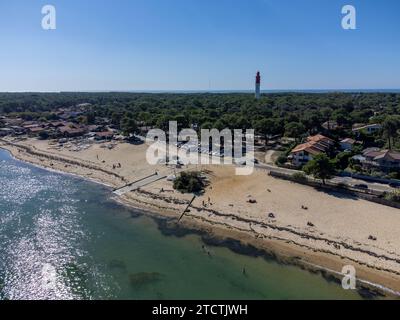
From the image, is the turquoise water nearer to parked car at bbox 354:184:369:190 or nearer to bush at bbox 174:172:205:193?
bush at bbox 174:172:205:193

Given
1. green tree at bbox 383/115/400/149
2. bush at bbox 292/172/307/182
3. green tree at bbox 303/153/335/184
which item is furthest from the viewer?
green tree at bbox 383/115/400/149

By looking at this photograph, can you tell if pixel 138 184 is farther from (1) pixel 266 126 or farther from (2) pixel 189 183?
(1) pixel 266 126

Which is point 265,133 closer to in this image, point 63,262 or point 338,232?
point 338,232

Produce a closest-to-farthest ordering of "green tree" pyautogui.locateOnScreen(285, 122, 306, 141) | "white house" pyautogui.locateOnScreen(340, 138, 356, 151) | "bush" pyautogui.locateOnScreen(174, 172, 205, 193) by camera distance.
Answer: "bush" pyautogui.locateOnScreen(174, 172, 205, 193) < "white house" pyautogui.locateOnScreen(340, 138, 356, 151) < "green tree" pyautogui.locateOnScreen(285, 122, 306, 141)

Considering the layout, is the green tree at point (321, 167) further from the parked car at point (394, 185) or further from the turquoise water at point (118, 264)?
the turquoise water at point (118, 264)

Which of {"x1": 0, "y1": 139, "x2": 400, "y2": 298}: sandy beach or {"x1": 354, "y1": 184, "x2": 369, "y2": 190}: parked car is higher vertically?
{"x1": 354, "y1": 184, "x2": 369, "y2": 190}: parked car

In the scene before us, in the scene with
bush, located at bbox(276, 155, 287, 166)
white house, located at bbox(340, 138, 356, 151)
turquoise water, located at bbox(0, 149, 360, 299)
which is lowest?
turquoise water, located at bbox(0, 149, 360, 299)

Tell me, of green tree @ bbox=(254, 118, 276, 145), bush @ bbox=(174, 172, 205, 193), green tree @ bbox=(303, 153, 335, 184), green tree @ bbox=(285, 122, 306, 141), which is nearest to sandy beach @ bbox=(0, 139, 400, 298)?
bush @ bbox=(174, 172, 205, 193)

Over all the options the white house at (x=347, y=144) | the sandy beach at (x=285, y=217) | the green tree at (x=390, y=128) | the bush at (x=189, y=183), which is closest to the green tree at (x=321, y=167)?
the sandy beach at (x=285, y=217)
